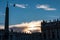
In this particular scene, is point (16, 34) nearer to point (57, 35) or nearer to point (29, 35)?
point (29, 35)

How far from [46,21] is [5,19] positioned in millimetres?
33009

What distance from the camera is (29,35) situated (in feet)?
357

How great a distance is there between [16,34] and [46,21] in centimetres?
2586

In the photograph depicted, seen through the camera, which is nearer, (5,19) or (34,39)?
(5,19)

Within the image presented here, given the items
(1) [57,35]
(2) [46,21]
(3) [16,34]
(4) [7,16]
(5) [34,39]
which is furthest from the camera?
(3) [16,34]

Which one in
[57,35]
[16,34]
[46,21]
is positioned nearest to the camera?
[57,35]

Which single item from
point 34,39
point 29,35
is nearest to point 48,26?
point 34,39

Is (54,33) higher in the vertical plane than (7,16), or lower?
lower

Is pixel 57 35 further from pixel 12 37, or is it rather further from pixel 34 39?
pixel 12 37

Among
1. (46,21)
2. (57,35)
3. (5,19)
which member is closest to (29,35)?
(46,21)

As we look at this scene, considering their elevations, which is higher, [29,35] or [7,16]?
[7,16]

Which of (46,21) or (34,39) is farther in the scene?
(34,39)

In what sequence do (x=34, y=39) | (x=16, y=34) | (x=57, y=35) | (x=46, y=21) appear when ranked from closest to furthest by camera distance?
(x=57, y=35), (x=46, y=21), (x=34, y=39), (x=16, y=34)

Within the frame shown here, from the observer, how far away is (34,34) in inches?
4035
